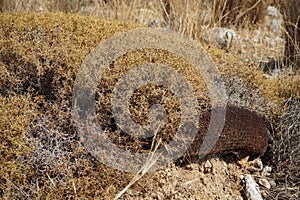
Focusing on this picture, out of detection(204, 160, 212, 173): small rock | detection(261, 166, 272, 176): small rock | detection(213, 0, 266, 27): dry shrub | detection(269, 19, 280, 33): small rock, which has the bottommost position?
detection(261, 166, 272, 176): small rock

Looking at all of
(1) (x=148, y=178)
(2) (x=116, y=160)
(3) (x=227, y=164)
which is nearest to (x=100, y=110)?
(2) (x=116, y=160)

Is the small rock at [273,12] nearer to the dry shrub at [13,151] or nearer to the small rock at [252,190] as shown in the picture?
the small rock at [252,190]

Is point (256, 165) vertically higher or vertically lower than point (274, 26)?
lower

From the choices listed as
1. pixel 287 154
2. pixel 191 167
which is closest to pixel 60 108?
pixel 191 167

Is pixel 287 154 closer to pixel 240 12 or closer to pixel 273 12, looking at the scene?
pixel 240 12

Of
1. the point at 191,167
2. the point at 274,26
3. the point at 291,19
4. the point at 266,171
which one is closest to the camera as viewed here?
the point at 191,167

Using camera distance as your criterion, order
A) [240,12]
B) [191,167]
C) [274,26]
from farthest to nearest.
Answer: [274,26] < [240,12] < [191,167]

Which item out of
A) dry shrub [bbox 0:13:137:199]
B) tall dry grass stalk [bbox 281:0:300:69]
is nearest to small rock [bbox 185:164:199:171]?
dry shrub [bbox 0:13:137:199]

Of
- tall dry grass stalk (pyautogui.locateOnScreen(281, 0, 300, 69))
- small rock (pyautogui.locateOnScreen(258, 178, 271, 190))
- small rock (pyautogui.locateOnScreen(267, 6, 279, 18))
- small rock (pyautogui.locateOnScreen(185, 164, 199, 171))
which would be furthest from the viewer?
small rock (pyautogui.locateOnScreen(267, 6, 279, 18))

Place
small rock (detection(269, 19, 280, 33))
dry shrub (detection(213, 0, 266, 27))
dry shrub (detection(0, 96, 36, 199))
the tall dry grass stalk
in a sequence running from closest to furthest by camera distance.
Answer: dry shrub (detection(0, 96, 36, 199)) → the tall dry grass stalk → dry shrub (detection(213, 0, 266, 27)) → small rock (detection(269, 19, 280, 33))

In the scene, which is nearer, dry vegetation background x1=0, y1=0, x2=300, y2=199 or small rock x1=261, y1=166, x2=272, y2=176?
dry vegetation background x1=0, y1=0, x2=300, y2=199

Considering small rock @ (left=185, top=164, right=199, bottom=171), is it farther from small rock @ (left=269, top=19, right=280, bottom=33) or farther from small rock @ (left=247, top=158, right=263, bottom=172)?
small rock @ (left=269, top=19, right=280, bottom=33)
